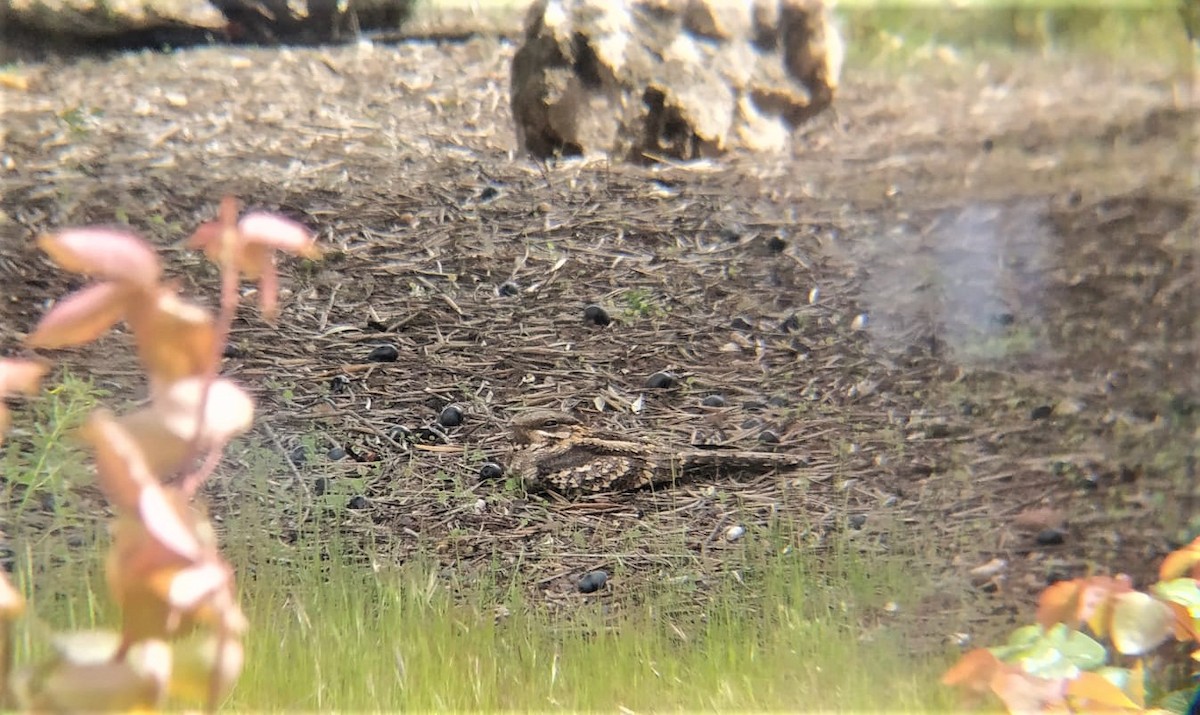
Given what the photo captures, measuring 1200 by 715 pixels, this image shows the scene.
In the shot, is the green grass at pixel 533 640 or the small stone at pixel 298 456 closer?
the green grass at pixel 533 640

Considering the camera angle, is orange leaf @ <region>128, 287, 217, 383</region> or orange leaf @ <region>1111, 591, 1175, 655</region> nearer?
orange leaf @ <region>128, 287, 217, 383</region>

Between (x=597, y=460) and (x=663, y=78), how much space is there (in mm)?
902

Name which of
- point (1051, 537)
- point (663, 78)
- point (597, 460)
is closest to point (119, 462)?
point (597, 460)

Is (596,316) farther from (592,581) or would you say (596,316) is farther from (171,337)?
(171,337)

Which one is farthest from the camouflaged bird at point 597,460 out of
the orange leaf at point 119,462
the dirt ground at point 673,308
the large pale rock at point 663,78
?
the orange leaf at point 119,462

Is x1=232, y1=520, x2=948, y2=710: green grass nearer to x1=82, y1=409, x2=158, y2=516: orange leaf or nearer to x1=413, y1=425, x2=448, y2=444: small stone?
x1=413, y1=425, x2=448, y2=444: small stone

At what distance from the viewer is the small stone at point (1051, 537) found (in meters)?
1.09

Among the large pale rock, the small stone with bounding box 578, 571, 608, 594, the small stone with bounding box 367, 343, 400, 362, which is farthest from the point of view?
the large pale rock

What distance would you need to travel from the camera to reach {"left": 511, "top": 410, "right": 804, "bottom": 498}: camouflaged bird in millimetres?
954

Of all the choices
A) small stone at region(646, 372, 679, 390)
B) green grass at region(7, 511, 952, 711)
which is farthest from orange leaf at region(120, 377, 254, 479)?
small stone at region(646, 372, 679, 390)

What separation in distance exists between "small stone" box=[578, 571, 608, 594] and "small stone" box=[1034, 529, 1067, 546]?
572mm

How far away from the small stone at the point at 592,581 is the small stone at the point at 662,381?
9.7 inches

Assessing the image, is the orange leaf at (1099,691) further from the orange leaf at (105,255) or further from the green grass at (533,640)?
the orange leaf at (105,255)

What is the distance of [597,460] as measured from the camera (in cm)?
97
